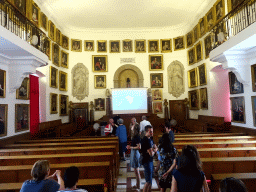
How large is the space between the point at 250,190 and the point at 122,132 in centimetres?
517

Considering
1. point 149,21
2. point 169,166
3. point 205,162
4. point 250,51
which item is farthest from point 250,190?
point 149,21

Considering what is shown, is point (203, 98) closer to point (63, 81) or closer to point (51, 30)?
point (63, 81)

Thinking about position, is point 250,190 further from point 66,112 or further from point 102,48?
point 102,48

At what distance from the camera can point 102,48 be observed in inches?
657

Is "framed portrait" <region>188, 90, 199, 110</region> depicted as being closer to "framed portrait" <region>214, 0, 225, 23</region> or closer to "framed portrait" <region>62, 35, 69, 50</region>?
"framed portrait" <region>214, 0, 225, 23</region>

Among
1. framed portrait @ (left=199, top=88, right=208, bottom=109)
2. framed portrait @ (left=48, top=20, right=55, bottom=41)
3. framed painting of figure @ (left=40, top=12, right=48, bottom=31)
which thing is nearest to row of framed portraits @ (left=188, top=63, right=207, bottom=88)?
framed portrait @ (left=199, top=88, right=208, bottom=109)

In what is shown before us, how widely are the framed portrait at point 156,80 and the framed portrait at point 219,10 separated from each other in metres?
6.76

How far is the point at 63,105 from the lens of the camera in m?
14.5

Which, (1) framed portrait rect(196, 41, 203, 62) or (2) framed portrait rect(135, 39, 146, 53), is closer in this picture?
(1) framed portrait rect(196, 41, 203, 62)

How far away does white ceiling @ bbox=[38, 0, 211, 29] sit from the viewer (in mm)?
12656

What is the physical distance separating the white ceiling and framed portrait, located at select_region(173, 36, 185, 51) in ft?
4.07

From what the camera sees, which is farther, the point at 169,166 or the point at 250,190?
the point at 169,166

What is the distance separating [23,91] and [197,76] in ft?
36.1

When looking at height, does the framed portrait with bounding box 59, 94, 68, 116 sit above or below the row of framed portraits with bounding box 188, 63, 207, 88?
below
